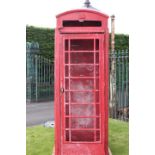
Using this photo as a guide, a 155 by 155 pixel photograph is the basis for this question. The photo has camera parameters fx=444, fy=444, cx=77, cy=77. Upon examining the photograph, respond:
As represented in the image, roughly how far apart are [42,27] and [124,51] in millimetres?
1026

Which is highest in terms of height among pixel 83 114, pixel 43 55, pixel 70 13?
pixel 70 13

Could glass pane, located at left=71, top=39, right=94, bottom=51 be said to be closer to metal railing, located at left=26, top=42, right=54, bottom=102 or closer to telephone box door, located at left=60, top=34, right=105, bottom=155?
telephone box door, located at left=60, top=34, right=105, bottom=155

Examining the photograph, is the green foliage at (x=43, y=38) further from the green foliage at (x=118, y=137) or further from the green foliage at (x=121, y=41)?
the green foliage at (x=118, y=137)

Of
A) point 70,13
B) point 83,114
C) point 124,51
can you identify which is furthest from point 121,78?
point 70,13

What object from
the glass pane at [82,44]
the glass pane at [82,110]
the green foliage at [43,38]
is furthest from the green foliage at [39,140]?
the glass pane at [82,44]

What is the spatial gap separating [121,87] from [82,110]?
0.59 m

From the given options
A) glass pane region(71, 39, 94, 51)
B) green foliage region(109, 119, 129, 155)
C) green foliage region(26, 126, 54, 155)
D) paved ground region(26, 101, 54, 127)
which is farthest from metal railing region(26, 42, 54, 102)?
green foliage region(109, 119, 129, 155)

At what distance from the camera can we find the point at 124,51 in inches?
209

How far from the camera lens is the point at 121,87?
539cm

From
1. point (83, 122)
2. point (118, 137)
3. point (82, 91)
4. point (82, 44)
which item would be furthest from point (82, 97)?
point (118, 137)

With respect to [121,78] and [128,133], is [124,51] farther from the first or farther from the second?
[128,133]

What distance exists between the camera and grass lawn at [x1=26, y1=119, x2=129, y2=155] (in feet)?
17.5
